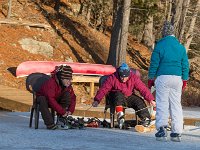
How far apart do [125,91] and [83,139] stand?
2.54 m

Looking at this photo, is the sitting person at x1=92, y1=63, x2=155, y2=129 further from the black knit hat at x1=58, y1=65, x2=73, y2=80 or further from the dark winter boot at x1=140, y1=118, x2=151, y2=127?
the black knit hat at x1=58, y1=65, x2=73, y2=80

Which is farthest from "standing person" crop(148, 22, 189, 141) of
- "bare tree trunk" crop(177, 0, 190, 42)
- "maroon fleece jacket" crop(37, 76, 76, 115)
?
"bare tree trunk" crop(177, 0, 190, 42)

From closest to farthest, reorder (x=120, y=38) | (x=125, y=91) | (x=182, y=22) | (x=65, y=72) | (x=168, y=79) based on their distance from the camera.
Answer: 1. (x=168, y=79)
2. (x=65, y=72)
3. (x=125, y=91)
4. (x=120, y=38)
5. (x=182, y=22)

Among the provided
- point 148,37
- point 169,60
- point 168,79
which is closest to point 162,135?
point 168,79

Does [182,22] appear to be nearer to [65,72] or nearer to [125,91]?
[125,91]

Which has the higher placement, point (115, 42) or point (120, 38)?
point (120, 38)

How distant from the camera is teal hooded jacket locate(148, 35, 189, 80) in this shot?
10148 mm

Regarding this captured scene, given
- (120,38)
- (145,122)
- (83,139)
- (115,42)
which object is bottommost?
(115,42)

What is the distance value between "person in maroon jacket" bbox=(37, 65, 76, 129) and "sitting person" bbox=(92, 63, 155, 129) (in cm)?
59

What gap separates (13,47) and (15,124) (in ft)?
43.1

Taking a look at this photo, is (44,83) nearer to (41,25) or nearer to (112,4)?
(41,25)

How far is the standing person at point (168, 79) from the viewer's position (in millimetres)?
10148

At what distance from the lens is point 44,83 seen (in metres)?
11.8

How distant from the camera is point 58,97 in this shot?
1170cm
